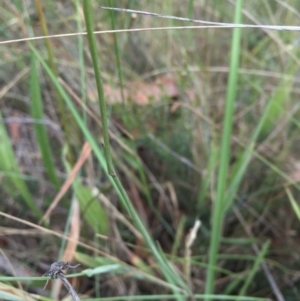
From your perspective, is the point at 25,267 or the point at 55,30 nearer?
the point at 25,267

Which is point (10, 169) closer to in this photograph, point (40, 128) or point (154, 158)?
point (40, 128)

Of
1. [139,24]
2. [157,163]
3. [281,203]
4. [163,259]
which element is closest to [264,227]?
[281,203]

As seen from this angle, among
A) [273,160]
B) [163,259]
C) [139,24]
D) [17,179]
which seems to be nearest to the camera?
[163,259]

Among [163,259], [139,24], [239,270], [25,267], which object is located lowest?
[239,270]

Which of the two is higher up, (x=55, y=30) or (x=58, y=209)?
(x=55, y=30)

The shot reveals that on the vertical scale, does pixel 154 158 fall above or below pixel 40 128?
below

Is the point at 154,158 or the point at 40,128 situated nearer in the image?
the point at 40,128

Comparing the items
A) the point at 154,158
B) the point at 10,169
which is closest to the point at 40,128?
the point at 10,169

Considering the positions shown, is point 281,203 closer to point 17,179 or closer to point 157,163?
point 157,163
